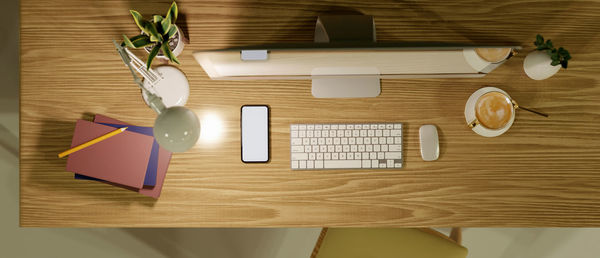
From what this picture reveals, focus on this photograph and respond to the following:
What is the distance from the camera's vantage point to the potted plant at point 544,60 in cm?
92

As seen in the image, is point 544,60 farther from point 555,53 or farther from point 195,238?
point 195,238

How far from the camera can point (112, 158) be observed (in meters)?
1.02

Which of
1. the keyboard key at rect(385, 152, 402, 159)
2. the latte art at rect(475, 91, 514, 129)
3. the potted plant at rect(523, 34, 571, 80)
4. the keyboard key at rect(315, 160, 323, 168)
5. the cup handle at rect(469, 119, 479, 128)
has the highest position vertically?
the potted plant at rect(523, 34, 571, 80)

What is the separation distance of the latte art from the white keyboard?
0.77ft

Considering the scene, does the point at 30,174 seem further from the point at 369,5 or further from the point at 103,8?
the point at 369,5

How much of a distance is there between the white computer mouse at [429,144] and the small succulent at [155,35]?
2.46 feet

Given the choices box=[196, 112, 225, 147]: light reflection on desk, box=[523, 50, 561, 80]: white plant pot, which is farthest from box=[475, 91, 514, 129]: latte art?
box=[196, 112, 225, 147]: light reflection on desk

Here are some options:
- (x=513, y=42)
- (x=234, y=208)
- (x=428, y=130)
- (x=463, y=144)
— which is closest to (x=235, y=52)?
(x=234, y=208)

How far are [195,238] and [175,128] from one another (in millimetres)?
1124

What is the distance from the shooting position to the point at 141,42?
2.98ft

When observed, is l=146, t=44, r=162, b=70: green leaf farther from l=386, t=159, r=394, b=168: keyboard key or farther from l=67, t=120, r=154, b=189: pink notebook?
l=386, t=159, r=394, b=168: keyboard key

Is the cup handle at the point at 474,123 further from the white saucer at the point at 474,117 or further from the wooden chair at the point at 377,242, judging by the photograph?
the wooden chair at the point at 377,242

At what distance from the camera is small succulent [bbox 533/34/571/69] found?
0.91 meters

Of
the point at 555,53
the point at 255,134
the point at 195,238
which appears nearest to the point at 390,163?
the point at 255,134
